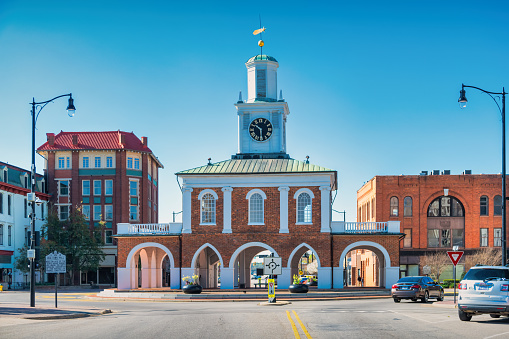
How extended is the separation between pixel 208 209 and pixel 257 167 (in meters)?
4.74

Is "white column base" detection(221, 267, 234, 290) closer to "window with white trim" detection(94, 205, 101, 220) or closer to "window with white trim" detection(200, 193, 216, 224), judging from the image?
"window with white trim" detection(200, 193, 216, 224)

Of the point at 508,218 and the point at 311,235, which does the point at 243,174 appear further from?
the point at 508,218

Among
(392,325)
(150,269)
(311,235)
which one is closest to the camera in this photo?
(392,325)

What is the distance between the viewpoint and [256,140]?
2320 inches

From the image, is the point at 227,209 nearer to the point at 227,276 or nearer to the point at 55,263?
the point at 227,276

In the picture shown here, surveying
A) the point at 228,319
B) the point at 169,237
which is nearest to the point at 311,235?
the point at 169,237

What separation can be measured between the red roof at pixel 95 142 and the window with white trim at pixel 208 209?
34.0m

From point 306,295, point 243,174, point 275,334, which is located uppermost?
point 243,174

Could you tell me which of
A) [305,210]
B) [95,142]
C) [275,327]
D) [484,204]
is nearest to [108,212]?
[95,142]

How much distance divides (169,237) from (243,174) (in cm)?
709

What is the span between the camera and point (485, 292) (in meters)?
22.9

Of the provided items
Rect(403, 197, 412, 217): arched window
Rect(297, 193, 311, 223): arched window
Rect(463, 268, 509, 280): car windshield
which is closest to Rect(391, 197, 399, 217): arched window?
Rect(403, 197, 412, 217): arched window

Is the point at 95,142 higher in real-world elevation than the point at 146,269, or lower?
higher

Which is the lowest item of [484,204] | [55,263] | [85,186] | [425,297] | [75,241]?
[425,297]
